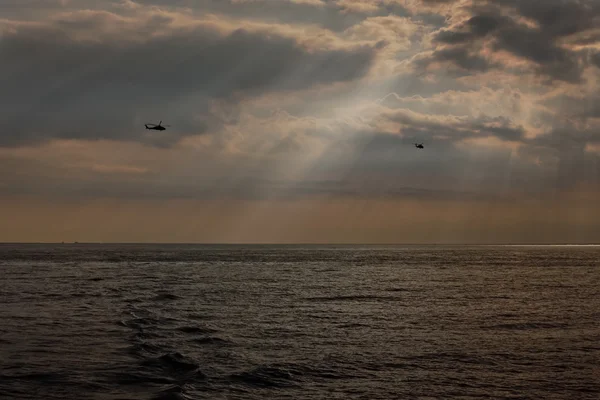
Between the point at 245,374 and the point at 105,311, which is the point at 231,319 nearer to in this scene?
the point at 105,311

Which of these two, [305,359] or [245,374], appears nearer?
[245,374]

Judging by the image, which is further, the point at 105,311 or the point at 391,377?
the point at 105,311

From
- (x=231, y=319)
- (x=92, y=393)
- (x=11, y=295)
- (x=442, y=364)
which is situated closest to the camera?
(x=92, y=393)

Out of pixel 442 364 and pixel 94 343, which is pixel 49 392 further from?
pixel 442 364

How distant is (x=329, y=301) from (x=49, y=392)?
1342 inches

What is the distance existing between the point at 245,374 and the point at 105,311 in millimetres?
21680

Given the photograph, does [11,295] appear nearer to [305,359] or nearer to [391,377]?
[305,359]

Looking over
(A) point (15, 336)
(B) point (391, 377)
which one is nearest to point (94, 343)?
(A) point (15, 336)

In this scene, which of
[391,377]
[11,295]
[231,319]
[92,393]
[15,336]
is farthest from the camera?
[11,295]

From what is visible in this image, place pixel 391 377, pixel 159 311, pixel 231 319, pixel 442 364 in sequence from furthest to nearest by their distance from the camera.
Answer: pixel 159 311 < pixel 231 319 < pixel 442 364 < pixel 391 377

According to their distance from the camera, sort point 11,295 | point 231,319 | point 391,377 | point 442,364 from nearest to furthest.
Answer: point 391,377 → point 442,364 → point 231,319 → point 11,295

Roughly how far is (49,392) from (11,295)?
35.5 m

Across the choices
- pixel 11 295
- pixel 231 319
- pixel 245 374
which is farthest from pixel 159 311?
pixel 245 374

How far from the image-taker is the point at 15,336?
30.0m
